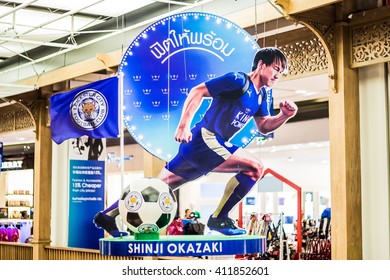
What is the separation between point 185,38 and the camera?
466cm

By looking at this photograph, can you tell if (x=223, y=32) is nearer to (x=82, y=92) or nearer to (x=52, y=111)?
(x=82, y=92)

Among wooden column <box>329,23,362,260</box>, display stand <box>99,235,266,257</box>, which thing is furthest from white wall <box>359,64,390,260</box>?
display stand <box>99,235,266,257</box>

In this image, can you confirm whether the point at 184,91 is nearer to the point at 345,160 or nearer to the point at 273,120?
the point at 273,120

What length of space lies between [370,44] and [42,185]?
696 centimetres

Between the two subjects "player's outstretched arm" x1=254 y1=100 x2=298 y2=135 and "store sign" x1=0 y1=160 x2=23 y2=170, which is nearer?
"player's outstretched arm" x1=254 y1=100 x2=298 y2=135

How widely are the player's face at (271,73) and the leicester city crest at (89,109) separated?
8.91ft

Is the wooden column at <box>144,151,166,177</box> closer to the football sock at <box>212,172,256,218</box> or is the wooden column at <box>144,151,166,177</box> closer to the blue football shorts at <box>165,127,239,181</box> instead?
the blue football shorts at <box>165,127,239,181</box>

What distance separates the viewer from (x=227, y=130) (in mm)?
4520

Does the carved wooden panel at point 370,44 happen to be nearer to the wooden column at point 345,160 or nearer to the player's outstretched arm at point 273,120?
the wooden column at point 345,160

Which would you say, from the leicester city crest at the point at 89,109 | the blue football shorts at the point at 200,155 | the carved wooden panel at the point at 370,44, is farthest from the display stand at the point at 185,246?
the carved wooden panel at the point at 370,44

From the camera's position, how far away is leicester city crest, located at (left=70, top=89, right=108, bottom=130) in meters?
6.98

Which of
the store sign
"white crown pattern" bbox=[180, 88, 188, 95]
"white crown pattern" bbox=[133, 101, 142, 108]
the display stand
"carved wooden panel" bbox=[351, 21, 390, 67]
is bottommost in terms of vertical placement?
the display stand

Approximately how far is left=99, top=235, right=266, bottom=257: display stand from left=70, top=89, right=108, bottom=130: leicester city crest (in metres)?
3.04

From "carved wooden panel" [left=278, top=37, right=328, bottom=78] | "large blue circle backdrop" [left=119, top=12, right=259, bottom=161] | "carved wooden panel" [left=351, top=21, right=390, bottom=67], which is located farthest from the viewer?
"carved wooden panel" [left=278, top=37, right=328, bottom=78]
